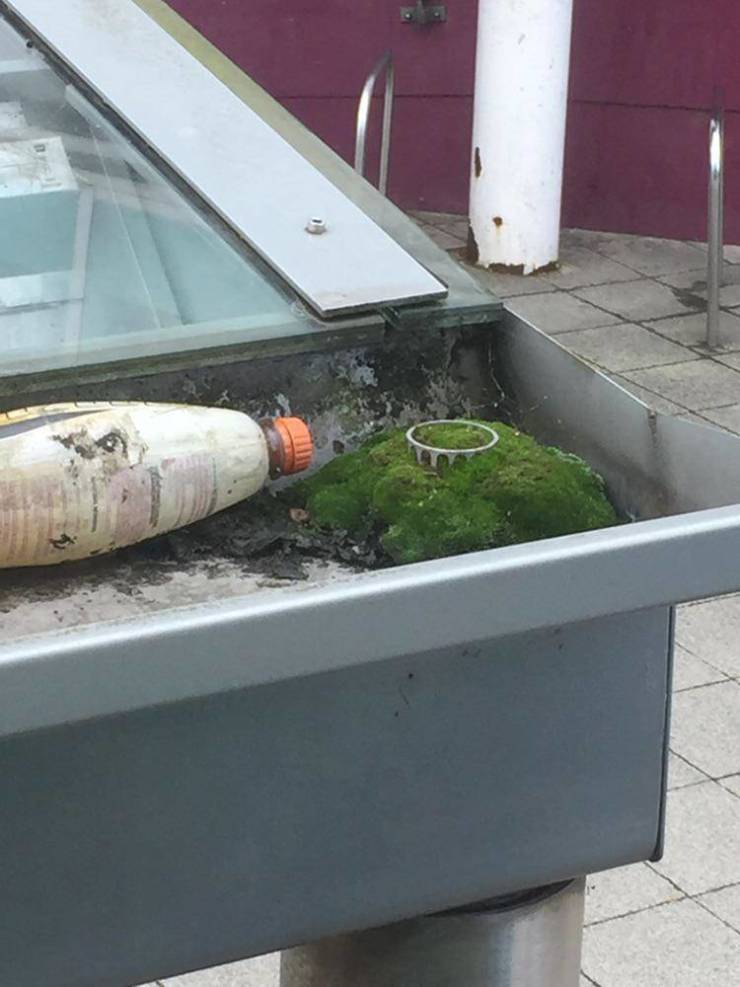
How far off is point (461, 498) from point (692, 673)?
86.6 inches

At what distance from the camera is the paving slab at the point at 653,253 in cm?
607

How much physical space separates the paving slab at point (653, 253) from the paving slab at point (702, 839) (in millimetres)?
3265

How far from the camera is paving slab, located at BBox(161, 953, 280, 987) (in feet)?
8.48

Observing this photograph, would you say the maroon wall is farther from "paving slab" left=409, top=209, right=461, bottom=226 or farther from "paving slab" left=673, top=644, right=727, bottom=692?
"paving slab" left=673, top=644, right=727, bottom=692

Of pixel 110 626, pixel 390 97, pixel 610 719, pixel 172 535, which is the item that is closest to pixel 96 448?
pixel 172 535

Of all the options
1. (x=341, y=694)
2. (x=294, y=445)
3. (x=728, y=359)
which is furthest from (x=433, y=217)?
(x=341, y=694)

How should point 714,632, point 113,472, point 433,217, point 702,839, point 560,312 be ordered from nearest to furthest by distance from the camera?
point 113,472 < point 702,839 < point 714,632 < point 560,312 < point 433,217

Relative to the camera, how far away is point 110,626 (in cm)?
100

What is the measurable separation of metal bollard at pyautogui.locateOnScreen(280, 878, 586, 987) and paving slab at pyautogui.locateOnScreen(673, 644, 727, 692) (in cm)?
196

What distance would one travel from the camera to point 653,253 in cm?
623

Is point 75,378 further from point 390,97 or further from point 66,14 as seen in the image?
point 390,97

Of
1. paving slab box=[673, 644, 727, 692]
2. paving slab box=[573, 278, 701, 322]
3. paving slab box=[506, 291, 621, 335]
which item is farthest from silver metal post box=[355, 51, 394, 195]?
paving slab box=[673, 644, 727, 692]

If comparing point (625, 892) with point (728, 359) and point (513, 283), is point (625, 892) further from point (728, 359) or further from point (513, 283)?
point (513, 283)

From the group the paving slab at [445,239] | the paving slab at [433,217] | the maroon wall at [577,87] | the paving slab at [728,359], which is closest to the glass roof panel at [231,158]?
the paving slab at [728,359]
